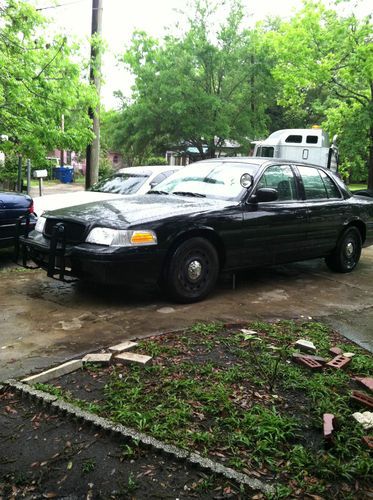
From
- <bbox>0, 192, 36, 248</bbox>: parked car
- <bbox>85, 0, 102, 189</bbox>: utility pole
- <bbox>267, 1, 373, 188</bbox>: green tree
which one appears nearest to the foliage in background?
<bbox>267, 1, 373, 188</bbox>: green tree

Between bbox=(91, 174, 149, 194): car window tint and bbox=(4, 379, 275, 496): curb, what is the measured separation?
5.99m

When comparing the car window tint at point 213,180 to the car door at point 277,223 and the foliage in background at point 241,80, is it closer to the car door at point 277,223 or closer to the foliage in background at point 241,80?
the car door at point 277,223

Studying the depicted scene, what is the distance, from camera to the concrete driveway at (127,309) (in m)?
4.15

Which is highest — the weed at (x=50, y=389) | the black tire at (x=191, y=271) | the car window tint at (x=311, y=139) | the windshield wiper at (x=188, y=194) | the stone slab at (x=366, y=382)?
the car window tint at (x=311, y=139)

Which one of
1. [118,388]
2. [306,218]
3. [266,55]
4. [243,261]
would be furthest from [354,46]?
[118,388]

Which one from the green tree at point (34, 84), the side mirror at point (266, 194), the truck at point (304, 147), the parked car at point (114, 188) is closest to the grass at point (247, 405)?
the side mirror at point (266, 194)

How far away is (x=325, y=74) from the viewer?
17.5 metres

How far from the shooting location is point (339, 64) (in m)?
17.6

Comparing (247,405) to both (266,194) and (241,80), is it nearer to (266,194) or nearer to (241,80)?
(266,194)

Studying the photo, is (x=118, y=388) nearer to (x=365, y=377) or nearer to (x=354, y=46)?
(x=365, y=377)

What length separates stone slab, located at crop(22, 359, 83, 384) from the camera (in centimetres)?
340

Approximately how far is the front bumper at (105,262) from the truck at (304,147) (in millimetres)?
12052

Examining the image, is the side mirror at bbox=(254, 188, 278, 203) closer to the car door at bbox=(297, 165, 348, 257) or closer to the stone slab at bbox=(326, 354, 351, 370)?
the car door at bbox=(297, 165, 348, 257)

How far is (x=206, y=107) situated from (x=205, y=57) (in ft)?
6.61
